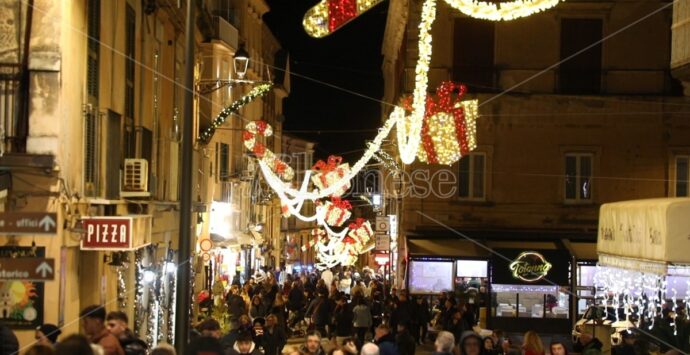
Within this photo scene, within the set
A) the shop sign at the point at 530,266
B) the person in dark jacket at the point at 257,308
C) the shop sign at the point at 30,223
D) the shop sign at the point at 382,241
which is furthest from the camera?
the shop sign at the point at 382,241

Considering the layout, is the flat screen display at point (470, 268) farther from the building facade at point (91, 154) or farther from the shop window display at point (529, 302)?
the building facade at point (91, 154)

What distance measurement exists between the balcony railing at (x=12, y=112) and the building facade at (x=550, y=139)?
2026cm

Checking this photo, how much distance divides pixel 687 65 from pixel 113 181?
371 inches

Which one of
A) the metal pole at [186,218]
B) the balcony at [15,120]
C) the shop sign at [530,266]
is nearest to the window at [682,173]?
the shop sign at [530,266]

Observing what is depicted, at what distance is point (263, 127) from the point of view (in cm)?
3691

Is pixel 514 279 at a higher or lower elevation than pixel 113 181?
lower

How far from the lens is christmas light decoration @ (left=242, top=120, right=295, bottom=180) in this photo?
36.9m

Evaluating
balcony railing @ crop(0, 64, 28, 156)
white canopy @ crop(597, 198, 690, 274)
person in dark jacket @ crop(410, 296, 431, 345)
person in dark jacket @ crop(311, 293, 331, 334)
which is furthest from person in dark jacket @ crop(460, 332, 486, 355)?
person in dark jacket @ crop(410, 296, 431, 345)

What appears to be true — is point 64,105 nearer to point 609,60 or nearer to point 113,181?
point 113,181

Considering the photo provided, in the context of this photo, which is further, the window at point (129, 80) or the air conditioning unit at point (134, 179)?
the window at point (129, 80)

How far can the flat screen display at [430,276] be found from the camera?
112ft

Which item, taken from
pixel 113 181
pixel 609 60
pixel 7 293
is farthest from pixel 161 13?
pixel 609 60

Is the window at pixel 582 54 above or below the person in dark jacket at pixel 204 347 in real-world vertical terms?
above

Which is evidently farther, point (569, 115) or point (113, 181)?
point (569, 115)
